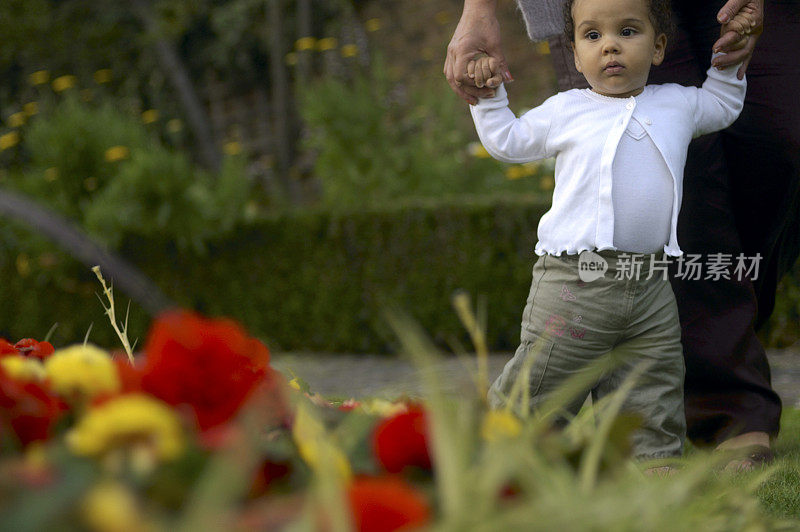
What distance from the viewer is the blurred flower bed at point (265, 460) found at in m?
0.63

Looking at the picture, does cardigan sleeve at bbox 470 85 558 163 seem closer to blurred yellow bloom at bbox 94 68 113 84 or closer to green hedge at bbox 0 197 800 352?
green hedge at bbox 0 197 800 352

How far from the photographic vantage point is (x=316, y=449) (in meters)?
0.77

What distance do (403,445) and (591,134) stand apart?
1.36m

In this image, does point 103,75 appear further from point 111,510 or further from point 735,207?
point 111,510

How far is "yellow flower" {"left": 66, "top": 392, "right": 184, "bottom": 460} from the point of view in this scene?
704 mm

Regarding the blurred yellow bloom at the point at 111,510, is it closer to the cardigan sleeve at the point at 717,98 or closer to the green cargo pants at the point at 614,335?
the green cargo pants at the point at 614,335

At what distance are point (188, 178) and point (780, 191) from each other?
14.4 feet

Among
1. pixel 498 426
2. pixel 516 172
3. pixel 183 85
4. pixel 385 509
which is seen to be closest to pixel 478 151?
pixel 516 172

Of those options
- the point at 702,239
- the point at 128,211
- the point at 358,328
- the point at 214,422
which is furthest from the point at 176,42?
the point at 214,422

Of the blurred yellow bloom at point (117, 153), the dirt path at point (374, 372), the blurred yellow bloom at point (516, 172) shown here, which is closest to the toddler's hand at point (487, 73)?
the dirt path at point (374, 372)

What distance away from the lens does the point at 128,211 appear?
5.77 metres

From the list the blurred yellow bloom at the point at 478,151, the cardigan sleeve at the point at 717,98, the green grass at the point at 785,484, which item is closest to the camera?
the green grass at the point at 785,484

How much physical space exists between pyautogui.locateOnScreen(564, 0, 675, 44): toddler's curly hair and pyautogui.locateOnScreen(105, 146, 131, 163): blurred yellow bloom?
4.54m

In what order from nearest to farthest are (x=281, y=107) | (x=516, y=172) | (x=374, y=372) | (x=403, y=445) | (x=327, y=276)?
(x=403, y=445) < (x=374, y=372) < (x=327, y=276) < (x=516, y=172) < (x=281, y=107)
